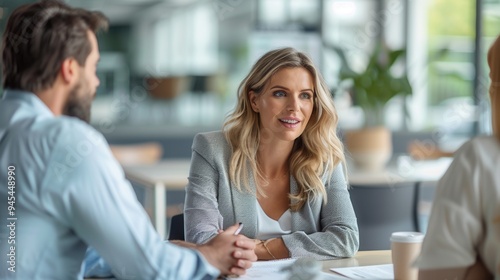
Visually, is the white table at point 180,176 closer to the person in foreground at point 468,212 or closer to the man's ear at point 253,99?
the man's ear at point 253,99

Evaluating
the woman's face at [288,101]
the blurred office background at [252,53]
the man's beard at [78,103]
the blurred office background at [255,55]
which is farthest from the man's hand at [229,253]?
the blurred office background at [255,55]

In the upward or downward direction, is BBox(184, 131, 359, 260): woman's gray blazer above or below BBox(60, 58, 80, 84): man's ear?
below

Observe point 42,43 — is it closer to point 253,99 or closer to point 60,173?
point 60,173

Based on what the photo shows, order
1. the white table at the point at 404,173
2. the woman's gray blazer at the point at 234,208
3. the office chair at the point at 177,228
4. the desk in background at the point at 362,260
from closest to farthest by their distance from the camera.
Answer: the desk in background at the point at 362,260 < the woman's gray blazer at the point at 234,208 < the office chair at the point at 177,228 < the white table at the point at 404,173

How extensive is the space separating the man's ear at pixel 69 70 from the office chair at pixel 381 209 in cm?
166

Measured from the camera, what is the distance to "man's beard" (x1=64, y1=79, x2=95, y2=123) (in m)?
1.61

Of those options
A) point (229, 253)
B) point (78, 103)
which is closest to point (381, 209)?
point (229, 253)

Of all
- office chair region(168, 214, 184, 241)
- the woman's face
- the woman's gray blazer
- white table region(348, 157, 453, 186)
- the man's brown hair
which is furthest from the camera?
white table region(348, 157, 453, 186)

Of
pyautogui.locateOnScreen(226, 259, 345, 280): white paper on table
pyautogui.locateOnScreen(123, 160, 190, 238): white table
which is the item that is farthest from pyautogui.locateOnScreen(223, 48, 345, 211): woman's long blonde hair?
pyautogui.locateOnScreen(123, 160, 190, 238): white table

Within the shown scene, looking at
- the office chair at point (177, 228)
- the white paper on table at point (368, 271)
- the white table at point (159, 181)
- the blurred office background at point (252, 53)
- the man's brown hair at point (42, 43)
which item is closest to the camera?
the man's brown hair at point (42, 43)

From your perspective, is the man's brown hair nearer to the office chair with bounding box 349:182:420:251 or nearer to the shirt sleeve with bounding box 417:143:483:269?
the shirt sleeve with bounding box 417:143:483:269

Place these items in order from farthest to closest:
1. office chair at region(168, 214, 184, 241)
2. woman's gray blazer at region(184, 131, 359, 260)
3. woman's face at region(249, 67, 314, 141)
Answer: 1. office chair at region(168, 214, 184, 241)
2. woman's face at region(249, 67, 314, 141)
3. woman's gray blazer at region(184, 131, 359, 260)

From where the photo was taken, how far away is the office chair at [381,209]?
3.13 metres

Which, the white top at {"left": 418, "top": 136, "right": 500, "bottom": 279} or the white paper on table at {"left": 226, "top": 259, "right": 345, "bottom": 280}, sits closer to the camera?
the white top at {"left": 418, "top": 136, "right": 500, "bottom": 279}
